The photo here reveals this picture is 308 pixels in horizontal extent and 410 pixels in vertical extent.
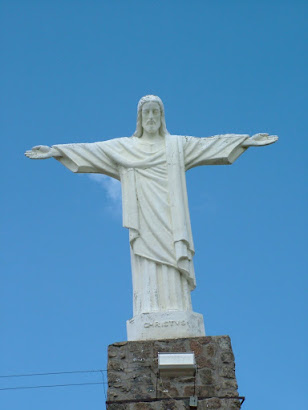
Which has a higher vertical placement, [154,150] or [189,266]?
[154,150]

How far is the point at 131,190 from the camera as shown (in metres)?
9.88

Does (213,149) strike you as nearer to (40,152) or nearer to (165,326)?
(40,152)

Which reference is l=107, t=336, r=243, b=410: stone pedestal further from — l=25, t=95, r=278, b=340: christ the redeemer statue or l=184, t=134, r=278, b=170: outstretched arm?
l=184, t=134, r=278, b=170: outstretched arm

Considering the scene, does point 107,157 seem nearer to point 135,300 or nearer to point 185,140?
point 185,140

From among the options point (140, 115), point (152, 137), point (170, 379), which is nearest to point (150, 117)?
point (140, 115)

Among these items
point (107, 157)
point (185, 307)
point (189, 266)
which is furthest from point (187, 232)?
point (107, 157)

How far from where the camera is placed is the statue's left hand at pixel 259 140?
A: 1066 centimetres

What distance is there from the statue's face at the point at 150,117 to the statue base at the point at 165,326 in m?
3.03

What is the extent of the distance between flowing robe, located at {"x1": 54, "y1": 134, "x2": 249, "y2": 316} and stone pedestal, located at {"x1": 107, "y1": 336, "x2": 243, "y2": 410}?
585 mm

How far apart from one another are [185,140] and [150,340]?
3.33 metres

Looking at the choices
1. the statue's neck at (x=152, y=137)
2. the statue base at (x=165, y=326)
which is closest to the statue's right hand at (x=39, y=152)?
the statue's neck at (x=152, y=137)

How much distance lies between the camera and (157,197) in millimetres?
9828

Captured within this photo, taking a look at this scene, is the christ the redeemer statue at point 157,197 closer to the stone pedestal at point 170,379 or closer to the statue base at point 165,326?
the statue base at point 165,326

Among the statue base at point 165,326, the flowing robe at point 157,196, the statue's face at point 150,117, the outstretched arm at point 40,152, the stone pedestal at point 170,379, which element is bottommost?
the stone pedestal at point 170,379
